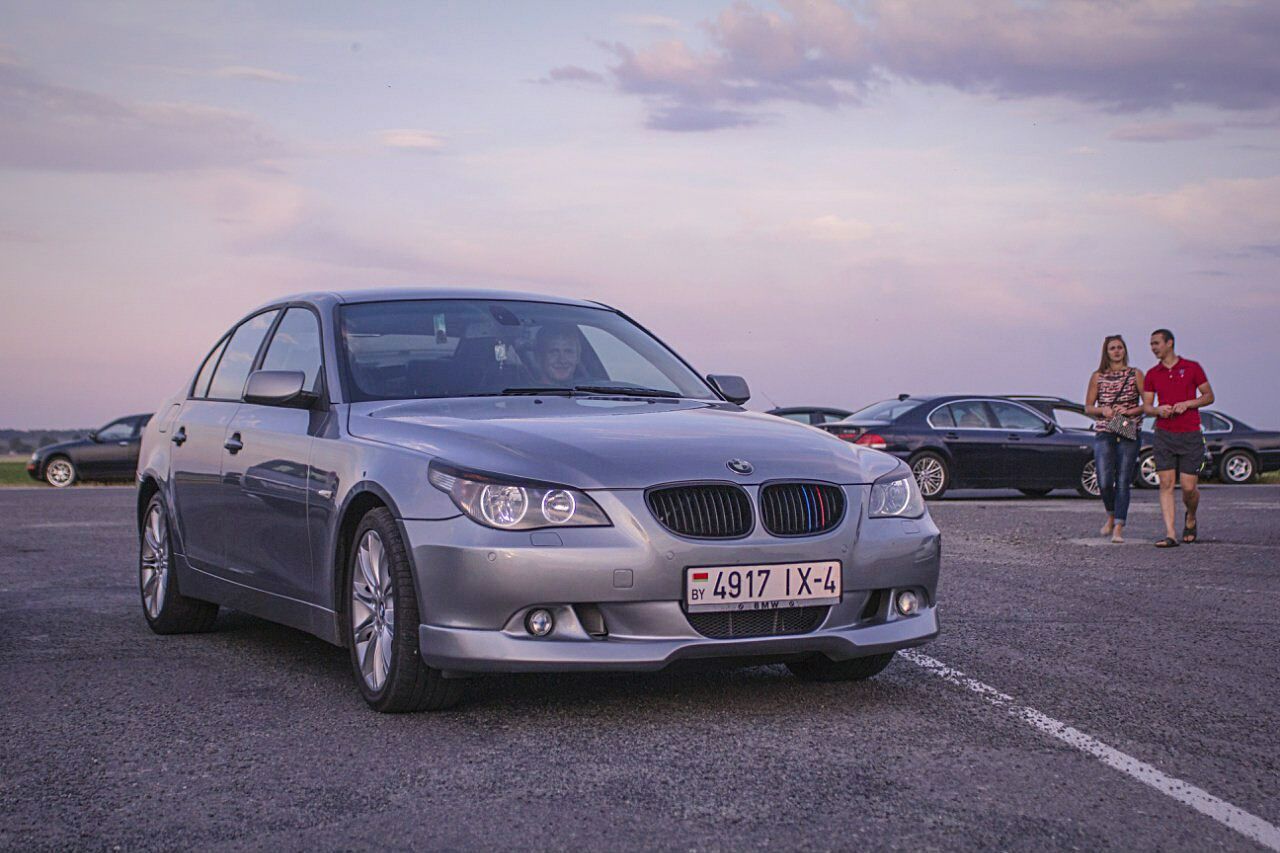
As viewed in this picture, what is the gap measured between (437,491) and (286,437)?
4.56 ft

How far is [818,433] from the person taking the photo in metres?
6.10

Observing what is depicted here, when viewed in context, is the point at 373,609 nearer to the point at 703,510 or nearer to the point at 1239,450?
the point at 703,510

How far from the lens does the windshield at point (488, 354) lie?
6355 millimetres

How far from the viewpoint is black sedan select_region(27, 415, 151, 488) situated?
31.3 m

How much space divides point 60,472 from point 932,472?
18536 mm

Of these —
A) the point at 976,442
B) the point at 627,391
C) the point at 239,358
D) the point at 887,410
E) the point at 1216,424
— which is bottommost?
the point at 976,442

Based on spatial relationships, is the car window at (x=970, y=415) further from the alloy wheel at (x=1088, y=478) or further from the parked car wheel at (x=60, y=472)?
the parked car wheel at (x=60, y=472)

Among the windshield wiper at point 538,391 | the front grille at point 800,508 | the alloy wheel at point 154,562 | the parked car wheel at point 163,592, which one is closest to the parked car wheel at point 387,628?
the windshield wiper at point 538,391

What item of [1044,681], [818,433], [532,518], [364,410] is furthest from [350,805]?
[1044,681]

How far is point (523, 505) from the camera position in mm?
5152

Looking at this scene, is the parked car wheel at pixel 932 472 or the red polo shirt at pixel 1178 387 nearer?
the red polo shirt at pixel 1178 387

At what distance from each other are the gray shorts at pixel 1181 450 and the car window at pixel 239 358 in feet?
27.7

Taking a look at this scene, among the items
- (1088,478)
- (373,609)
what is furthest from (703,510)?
Answer: (1088,478)

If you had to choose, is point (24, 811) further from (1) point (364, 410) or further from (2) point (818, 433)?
(2) point (818, 433)
